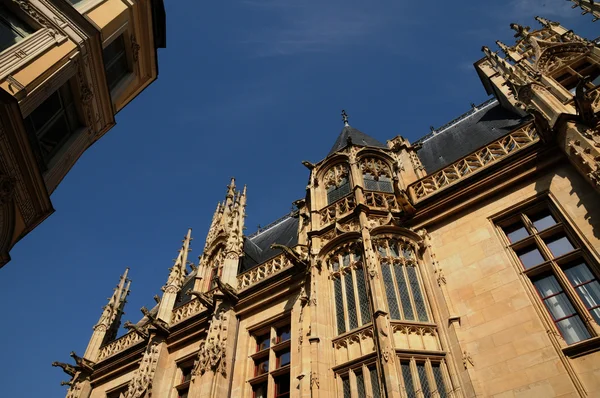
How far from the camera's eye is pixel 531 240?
29.3 feet

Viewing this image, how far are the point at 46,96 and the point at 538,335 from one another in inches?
439

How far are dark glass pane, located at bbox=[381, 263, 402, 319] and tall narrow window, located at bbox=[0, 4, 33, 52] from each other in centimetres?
954

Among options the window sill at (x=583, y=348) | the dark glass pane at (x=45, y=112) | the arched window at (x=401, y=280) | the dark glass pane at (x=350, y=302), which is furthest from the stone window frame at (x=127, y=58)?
the window sill at (x=583, y=348)

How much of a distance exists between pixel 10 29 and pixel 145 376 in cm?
1038

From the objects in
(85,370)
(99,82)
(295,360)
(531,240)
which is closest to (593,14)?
(531,240)

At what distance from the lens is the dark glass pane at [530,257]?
868 cm

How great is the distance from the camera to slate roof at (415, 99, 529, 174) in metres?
14.4

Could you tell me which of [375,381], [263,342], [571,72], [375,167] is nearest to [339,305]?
[375,381]

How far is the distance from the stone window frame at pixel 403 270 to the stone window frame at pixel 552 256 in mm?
1973

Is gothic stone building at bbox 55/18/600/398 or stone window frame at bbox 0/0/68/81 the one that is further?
stone window frame at bbox 0/0/68/81

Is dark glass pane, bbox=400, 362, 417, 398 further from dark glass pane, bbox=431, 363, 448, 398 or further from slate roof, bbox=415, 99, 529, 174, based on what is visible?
slate roof, bbox=415, 99, 529, 174

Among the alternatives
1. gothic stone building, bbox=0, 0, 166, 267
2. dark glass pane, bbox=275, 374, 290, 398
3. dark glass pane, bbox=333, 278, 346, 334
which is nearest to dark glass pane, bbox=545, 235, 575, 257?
dark glass pane, bbox=333, 278, 346, 334

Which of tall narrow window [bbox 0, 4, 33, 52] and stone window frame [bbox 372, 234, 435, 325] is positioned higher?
tall narrow window [bbox 0, 4, 33, 52]

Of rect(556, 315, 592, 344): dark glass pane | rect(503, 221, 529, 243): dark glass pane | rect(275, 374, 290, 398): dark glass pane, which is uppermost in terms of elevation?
rect(503, 221, 529, 243): dark glass pane
